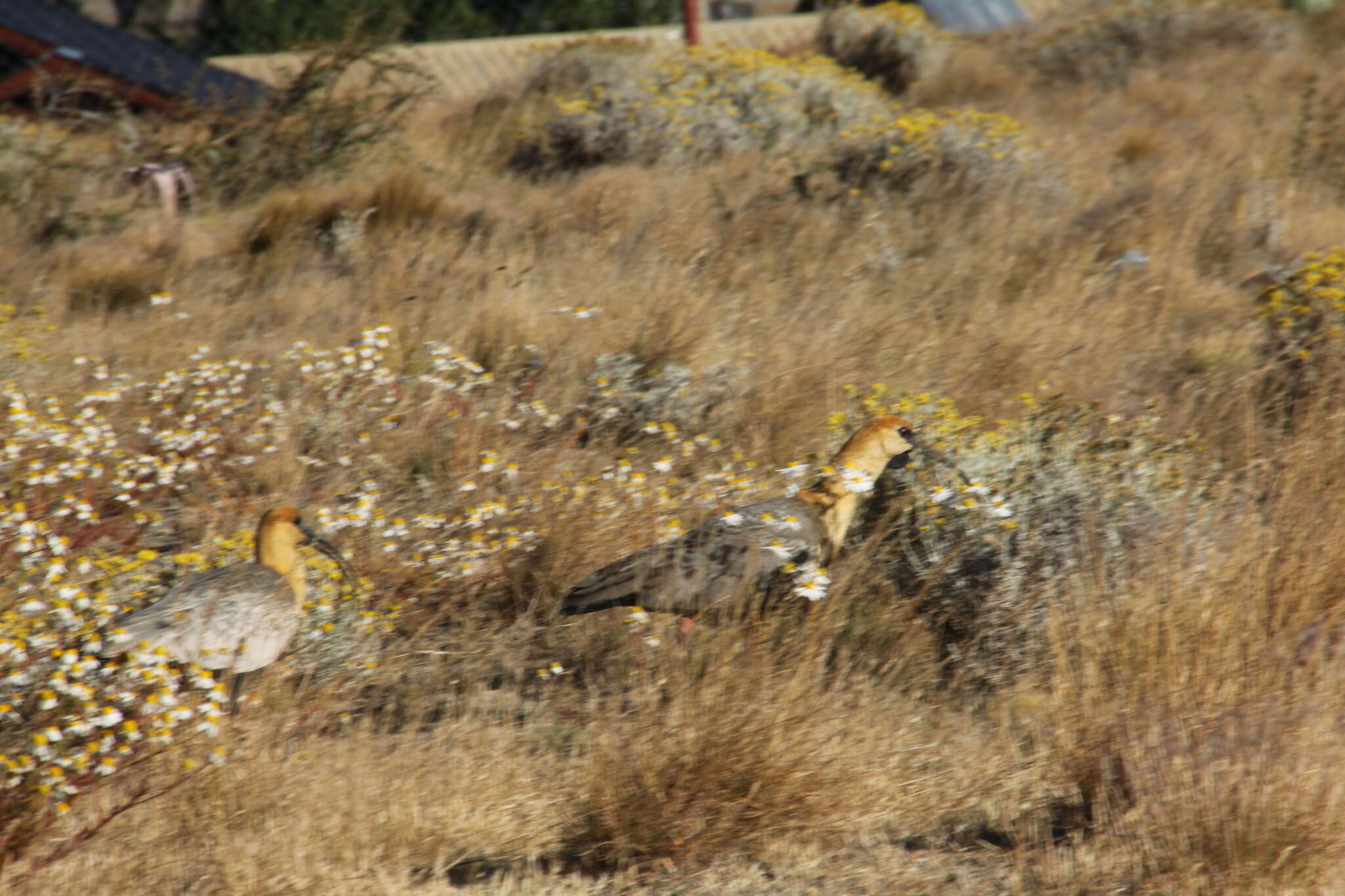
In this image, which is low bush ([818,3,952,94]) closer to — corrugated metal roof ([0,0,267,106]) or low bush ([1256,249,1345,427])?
corrugated metal roof ([0,0,267,106])

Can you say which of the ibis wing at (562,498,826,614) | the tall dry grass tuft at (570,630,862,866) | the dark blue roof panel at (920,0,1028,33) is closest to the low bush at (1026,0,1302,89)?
the dark blue roof panel at (920,0,1028,33)

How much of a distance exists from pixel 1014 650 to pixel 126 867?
8.38 ft

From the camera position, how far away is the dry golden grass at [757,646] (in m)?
2.92

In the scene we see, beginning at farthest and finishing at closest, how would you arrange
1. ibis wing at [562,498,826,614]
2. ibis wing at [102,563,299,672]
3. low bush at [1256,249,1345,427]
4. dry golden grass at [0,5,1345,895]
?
1. low bush at [1256,249,1345,427]
2. ibis wing at [562,498,826,614]
3. ibis wing at [102,563,299,672]
4. dry golden grass at [0,5,1345,895]

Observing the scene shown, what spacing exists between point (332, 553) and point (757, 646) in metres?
1.43

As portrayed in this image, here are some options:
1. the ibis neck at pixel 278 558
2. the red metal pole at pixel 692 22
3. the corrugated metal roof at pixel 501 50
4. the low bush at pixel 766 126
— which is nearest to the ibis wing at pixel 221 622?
the ibis neck at pixel 278 558

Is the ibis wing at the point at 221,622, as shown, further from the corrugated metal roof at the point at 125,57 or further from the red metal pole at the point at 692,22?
the red metal pole at the point at 692,22

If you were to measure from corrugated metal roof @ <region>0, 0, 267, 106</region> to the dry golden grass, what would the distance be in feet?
10.2

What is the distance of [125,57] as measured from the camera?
10836 mm

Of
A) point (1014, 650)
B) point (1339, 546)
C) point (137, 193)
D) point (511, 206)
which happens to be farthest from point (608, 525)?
point (137, 193)

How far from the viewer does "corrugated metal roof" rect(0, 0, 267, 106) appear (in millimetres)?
10102

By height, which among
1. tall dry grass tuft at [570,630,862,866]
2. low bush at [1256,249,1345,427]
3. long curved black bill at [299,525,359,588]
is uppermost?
low bush at [1256,249,1345,427]

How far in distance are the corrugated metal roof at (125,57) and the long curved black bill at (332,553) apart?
21.2 ft

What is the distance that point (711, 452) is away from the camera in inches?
205
